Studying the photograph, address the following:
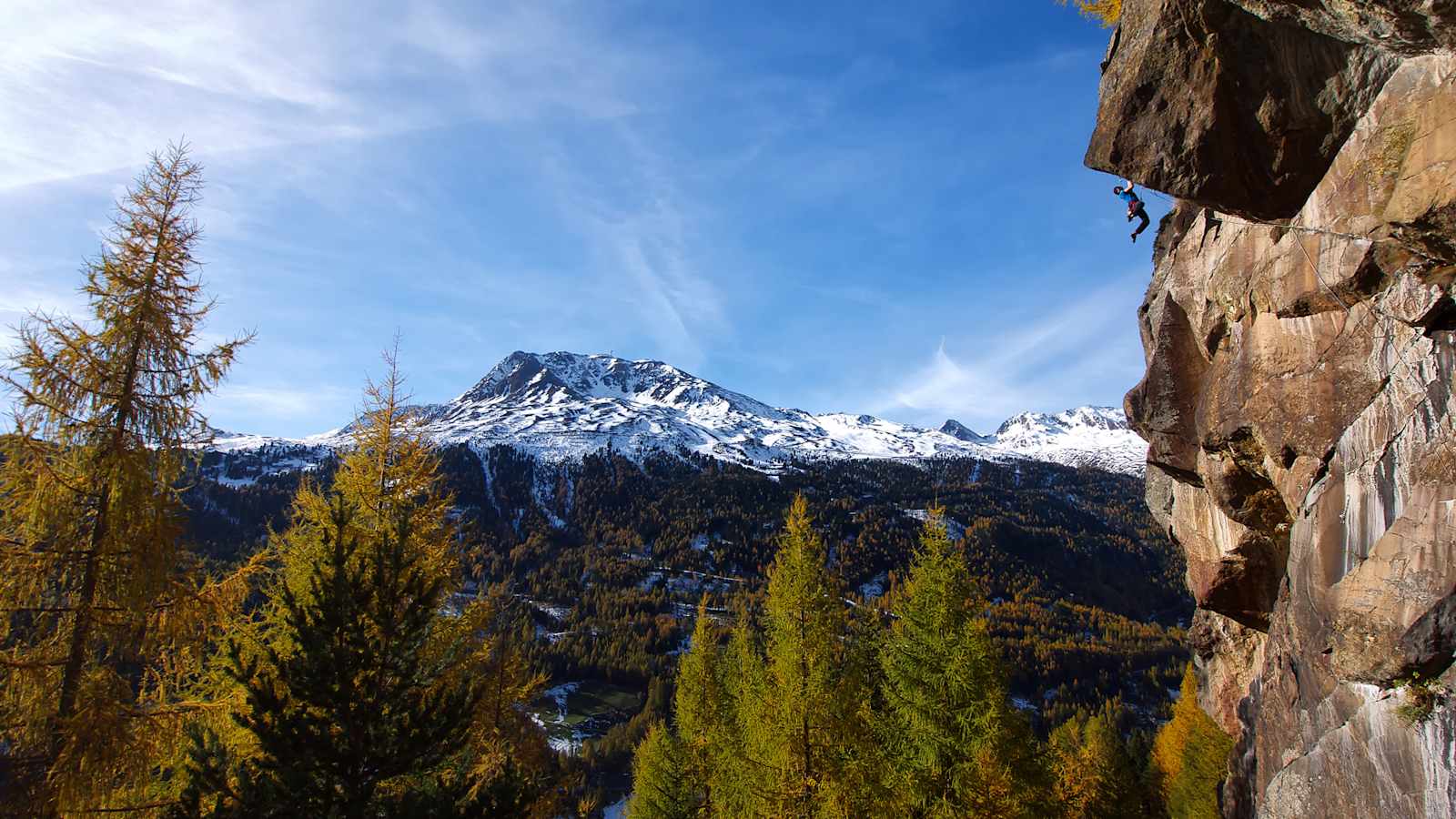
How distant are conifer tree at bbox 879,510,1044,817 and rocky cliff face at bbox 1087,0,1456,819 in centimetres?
467

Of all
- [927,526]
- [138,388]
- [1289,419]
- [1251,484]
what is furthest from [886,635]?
[138,388]

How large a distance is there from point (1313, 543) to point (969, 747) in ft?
25.8

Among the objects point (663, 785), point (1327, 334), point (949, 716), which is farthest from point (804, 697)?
point (663, 785)

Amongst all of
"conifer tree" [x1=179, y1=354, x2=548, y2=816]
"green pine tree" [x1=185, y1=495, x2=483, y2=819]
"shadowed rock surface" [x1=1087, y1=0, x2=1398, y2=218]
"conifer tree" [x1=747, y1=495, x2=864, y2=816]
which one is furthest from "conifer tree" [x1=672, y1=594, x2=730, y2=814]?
"shadowed rock surface" [x1=1087, y1=0, x2=1398, y2=218]

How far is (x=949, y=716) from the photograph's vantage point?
1549 centimetres

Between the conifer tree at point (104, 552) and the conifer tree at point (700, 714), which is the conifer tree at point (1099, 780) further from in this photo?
the conifer tree at point (104, 552)

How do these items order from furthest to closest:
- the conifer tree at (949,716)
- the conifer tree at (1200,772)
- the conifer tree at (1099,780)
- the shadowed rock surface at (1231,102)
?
the conifer tree at (1200,772)
the conifer tree at (1099,780)
the conifer tree at (949,716)
the shadowed rock surface at (1231,102)

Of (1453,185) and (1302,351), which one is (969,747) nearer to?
(1302,351)

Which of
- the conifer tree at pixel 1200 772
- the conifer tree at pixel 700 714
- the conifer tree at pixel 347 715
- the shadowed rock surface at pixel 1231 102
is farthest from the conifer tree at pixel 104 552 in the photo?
the conifer tree at pixel 1200 772

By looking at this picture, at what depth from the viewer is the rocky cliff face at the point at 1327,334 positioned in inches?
342

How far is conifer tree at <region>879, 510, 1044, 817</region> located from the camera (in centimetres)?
1455

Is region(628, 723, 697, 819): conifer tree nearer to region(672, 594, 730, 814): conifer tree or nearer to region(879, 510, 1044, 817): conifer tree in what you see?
region(672, 594, 730, 814): conifer tree

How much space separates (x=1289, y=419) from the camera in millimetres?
12547

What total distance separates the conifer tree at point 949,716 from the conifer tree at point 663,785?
40.1 feet
